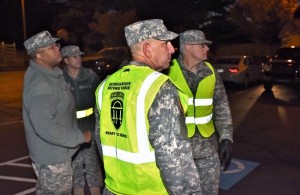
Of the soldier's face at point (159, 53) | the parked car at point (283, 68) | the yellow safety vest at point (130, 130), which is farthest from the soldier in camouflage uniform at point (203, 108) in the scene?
the parked car at point (283, 68)

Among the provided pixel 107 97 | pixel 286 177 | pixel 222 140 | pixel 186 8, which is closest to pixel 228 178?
pixel 286 177

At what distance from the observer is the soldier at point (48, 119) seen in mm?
3650

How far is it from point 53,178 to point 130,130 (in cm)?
166

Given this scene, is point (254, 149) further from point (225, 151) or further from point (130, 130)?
point (130, 130)

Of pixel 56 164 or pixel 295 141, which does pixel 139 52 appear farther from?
pixel 295 141

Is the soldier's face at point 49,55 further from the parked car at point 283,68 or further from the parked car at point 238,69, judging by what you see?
the parked car at point 238,69

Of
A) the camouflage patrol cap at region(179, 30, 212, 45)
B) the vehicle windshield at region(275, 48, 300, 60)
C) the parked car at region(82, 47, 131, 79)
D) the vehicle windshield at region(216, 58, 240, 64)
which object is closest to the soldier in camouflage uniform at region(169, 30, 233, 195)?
the camouflage patrol cap at region(179, 30, 212, 45)

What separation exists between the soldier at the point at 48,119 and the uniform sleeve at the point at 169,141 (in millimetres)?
1560

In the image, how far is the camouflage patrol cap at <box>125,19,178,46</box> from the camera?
252cm

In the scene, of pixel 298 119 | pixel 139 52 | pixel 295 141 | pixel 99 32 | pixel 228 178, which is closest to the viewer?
pixel 139 52

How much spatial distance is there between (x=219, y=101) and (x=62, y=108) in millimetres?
1469

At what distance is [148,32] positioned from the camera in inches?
99.0

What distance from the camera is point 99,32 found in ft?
129

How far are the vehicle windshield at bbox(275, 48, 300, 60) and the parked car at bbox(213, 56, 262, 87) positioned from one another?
2.08 meters
